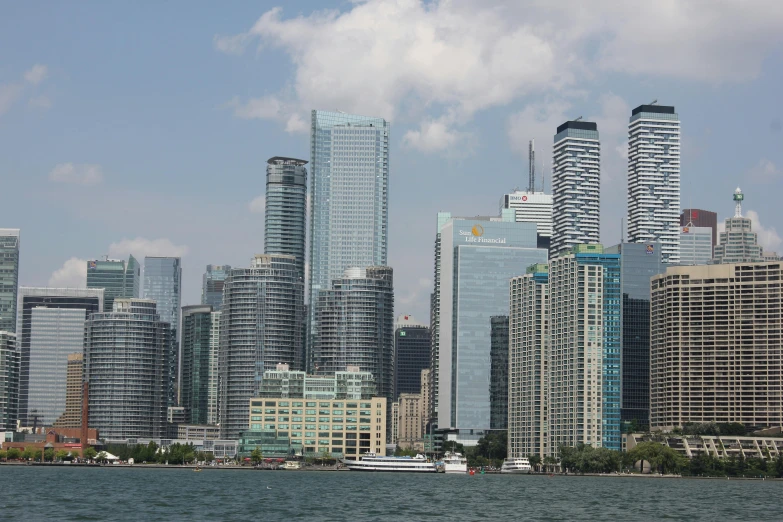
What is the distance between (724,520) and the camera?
145m

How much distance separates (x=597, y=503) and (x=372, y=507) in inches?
1282

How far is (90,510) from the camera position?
476ft

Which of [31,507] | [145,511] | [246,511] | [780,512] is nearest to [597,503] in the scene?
[780,512]

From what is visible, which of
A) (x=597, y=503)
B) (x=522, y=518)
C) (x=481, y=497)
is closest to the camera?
(x=522, y=518)

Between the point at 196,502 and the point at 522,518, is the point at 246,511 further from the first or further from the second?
the point at 522,518

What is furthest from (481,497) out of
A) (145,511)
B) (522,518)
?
(145,511)

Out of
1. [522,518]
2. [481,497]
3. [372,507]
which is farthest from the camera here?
[481,497]

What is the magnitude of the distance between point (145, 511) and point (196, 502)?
1692 cm

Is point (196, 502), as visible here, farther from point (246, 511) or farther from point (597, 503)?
point (597, 503)

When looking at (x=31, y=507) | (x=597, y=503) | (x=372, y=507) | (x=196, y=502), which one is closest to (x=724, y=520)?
(x=597, y=503)

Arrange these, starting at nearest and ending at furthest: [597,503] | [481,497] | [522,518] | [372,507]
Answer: [522,518], [372,507], [597,503], [481,497]

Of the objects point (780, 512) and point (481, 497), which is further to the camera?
point (481, 497)

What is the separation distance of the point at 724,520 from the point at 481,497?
46570 mm

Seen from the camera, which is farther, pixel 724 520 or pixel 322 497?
pixel 322 497
